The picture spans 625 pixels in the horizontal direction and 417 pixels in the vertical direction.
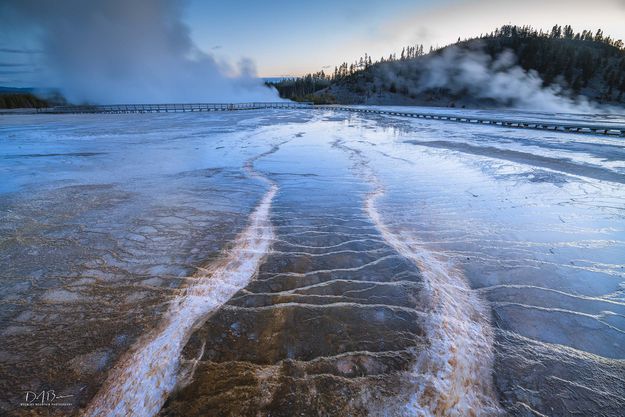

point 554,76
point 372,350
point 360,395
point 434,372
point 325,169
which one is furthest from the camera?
point 554,76

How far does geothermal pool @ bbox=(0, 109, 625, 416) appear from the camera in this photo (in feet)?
8.93

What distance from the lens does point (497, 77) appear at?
10356 cm

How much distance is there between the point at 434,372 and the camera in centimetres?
295

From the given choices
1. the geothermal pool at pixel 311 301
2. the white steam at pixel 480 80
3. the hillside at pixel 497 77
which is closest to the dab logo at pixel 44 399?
the geothermal pool at pixel 311 301

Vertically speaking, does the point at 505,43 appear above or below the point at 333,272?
above

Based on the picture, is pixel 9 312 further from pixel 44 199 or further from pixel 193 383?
pixel 44 199

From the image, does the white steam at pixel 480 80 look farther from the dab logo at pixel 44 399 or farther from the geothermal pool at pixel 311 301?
the dab logo at pixel 44 399

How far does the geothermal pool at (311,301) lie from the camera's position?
272 centimetres

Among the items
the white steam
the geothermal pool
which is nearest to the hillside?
the white steam

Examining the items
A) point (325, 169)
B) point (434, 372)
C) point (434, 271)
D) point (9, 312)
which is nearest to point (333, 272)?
point (434, 271)

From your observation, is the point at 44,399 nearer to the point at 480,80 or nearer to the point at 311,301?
the point at 311,301

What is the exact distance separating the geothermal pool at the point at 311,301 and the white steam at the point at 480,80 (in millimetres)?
84511

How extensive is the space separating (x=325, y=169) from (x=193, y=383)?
31.5 ft

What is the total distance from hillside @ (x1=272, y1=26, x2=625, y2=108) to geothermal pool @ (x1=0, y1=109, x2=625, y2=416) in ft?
326
